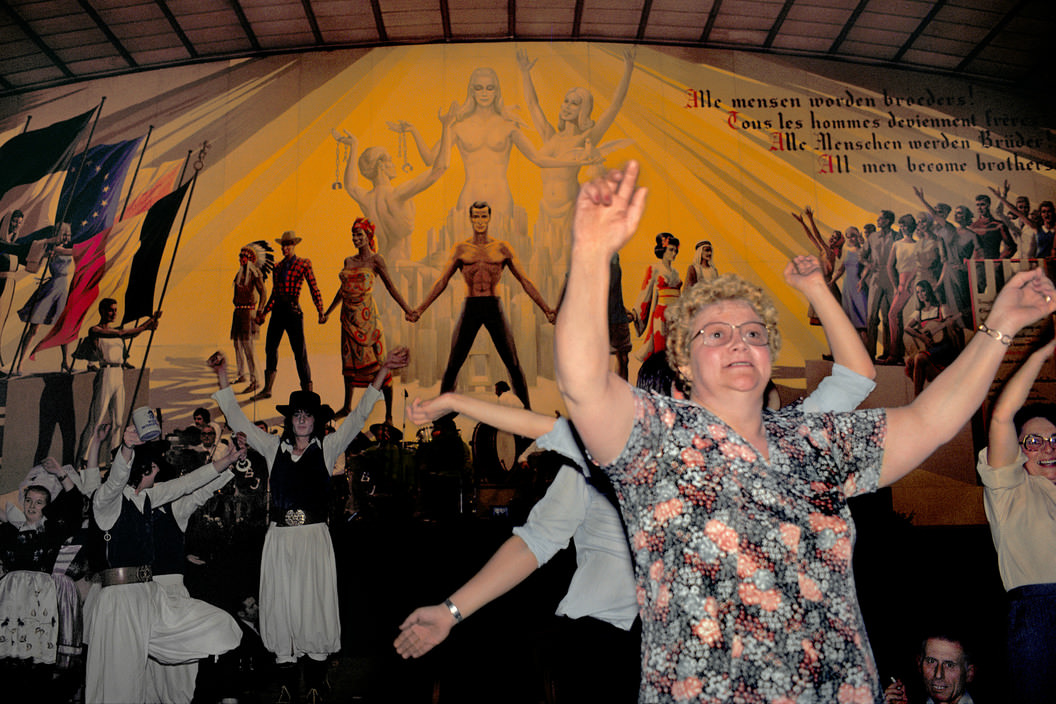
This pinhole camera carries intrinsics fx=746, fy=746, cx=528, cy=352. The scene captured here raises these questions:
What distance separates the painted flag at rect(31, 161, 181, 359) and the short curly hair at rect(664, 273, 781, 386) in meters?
8.91

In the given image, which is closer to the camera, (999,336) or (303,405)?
(999,336)

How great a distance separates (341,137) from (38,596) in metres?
5.79

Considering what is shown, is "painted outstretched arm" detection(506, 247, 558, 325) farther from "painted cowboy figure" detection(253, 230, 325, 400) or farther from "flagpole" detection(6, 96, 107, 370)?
"flagpole" detection(6, 96, 107, 370)

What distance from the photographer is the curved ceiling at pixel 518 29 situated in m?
8.80

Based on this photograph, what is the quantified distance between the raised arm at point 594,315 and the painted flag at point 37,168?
10024mm

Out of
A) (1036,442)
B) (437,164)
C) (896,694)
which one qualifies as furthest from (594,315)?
(437,164)

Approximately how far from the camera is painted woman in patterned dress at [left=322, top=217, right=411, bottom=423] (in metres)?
8.57

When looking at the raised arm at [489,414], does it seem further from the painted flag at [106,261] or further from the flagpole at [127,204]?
the painted flag at [106,261]

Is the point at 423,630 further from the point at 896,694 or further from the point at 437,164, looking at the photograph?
the point at 437,164

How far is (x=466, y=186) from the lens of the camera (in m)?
8.95

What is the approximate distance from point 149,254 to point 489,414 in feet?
27.8

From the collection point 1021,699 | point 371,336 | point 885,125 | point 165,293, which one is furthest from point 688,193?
point 1021,699

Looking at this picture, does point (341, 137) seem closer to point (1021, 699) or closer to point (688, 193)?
point (688, 193)

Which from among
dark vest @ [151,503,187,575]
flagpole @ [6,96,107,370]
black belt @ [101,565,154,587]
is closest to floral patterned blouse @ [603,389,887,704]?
black belt @ [101,565,154,587]
